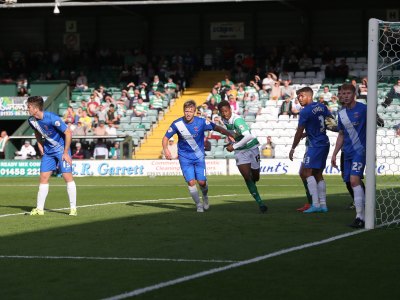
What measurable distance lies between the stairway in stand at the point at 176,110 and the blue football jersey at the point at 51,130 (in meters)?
21.3

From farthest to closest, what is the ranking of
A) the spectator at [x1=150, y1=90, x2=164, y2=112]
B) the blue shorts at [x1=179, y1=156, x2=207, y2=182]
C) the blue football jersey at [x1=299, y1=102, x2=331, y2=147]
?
1. the spectator at [x1=150, y1=90, x2=164, y2=112]
2. the blue shorts at [x1=179, y1=156, x2=207, y2=182]
3. the blue football jersey at [x1=299, y1=102, x2=331, y2=147]

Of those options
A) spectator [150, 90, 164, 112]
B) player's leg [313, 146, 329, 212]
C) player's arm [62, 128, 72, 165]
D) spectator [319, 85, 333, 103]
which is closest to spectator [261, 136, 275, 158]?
spectator [319, 85, 333, 103]

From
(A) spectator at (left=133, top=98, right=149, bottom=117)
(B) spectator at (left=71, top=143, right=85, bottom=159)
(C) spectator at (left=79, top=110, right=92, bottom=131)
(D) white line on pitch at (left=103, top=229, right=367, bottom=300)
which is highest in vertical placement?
(D) white line on pitch at (left=103, top=229, right=367, bottom=300)

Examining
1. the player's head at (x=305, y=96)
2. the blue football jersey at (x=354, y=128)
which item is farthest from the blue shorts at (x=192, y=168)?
the blue football jersey at (x=354, y=128)

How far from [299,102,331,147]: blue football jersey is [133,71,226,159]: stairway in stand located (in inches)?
851

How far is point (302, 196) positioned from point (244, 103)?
17.7 m

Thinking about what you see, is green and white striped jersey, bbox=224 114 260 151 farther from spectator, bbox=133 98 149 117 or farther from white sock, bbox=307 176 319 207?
spectator, bbox=133 98 149 117

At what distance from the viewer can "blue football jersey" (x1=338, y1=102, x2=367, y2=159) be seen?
13273mm

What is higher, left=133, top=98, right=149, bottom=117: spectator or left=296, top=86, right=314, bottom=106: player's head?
left=296, top=86, right=314, bottom=106: player's head

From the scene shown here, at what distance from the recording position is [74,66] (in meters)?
45.8

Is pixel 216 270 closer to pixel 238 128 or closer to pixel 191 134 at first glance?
pixel 238 128

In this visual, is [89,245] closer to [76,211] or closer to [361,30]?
[76,211]

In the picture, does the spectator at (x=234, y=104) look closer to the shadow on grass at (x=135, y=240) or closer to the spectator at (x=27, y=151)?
the spectator at (x=27, y=151)

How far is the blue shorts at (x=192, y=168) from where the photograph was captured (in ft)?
52.5
